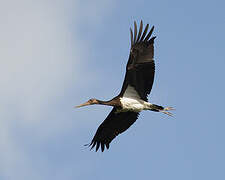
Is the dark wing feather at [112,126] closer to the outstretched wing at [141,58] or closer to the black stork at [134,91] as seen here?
the black stork at [134,91]

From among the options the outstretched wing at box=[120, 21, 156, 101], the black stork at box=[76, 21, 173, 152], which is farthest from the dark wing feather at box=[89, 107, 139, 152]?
the outstretched wing at box=[120, 21, 156, 101]

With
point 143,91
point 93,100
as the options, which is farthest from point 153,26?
point 93,100

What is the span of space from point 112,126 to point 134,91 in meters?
2.18

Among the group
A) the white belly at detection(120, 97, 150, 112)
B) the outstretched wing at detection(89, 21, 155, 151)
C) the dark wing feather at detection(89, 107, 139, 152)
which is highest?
the outstretched wing at detection(89, 21, 155, 151)

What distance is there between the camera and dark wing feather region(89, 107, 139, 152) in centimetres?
2369

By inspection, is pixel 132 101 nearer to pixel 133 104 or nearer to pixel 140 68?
pixel 133 104

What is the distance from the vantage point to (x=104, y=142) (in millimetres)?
24453

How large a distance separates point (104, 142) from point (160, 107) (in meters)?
3.27

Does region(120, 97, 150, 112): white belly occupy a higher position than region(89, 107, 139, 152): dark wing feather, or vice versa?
region(120, 97, 150, 112): white belly

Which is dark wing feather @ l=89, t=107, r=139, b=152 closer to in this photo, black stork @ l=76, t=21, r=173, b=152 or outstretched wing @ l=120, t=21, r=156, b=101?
black stork @ l=76, t=21, r=173, b=152

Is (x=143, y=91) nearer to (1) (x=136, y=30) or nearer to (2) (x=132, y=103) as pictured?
(2) (x=132, y=103)

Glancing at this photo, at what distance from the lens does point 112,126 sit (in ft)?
79.2

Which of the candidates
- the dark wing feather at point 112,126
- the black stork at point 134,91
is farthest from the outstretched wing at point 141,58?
the dark wing feather at point 112,126

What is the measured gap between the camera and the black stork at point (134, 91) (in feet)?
72.1
